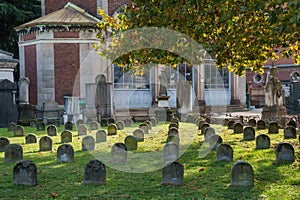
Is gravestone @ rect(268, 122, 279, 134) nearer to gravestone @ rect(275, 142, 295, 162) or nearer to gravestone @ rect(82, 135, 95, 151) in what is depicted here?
gravestone @ rect(275, 142, 295, 162)

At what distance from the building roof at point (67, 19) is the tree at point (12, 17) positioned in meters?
6.69

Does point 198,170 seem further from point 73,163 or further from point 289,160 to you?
point 73,163

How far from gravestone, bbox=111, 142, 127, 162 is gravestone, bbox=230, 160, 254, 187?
11.1 ft

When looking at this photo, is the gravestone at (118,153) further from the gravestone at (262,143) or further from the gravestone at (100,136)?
the gravestone at (262,143)

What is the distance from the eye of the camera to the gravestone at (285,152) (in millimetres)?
9499

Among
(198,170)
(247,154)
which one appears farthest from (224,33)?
(198,170)

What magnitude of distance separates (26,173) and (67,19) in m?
Answer: 17.5

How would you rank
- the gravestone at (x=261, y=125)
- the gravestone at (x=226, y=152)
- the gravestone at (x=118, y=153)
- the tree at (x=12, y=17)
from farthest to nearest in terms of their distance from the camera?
the tree at (x=12, y=17) → the gravestone at (x=261, y=125) → the gravestone at (x=118, y=153) → the gravestone at (x=226, y=152)

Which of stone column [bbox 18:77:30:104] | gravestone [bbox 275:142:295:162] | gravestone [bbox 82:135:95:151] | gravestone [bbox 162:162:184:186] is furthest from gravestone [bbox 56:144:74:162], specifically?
stone column [bbox 18:77:30:104]

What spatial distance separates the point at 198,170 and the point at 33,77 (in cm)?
1777

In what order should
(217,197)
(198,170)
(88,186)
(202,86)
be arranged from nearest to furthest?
(217,197) < (88,186) < (198,170) < (202,86)

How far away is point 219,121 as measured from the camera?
2003cm

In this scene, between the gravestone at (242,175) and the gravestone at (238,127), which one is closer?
the gravestone at (242,175)

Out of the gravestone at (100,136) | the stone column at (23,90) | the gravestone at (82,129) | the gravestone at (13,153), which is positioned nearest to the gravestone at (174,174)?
the gravestone at (13,153)
